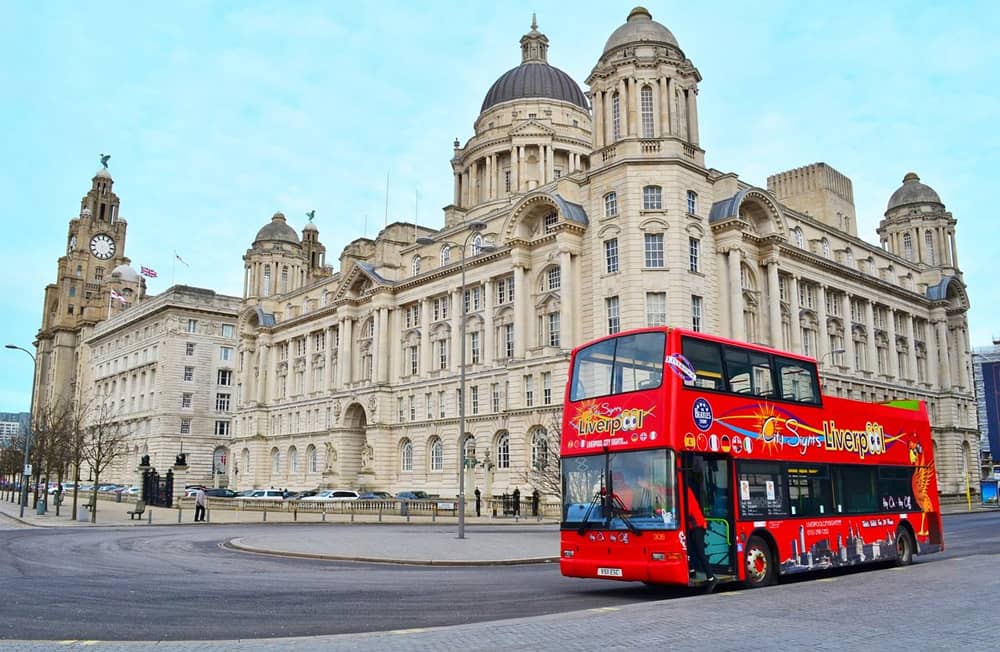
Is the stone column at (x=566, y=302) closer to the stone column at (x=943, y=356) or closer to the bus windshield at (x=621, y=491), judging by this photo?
the bus windshield at (x=621, y=491)

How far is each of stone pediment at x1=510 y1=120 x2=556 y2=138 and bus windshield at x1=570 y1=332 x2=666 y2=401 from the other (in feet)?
217

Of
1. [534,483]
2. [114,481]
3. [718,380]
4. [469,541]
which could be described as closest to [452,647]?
[718,380]

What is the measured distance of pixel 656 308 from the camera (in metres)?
50.3

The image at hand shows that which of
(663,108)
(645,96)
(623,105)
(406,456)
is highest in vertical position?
(645,96)

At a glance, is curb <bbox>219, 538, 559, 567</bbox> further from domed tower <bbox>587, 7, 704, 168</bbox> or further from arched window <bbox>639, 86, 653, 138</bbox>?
arched window <bbox>639, 86, 653, 138</bbox>

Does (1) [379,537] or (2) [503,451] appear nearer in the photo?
(1) [379,537]

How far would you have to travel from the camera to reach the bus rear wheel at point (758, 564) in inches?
621

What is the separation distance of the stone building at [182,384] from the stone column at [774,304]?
222 ft

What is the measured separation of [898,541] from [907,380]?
199 ft

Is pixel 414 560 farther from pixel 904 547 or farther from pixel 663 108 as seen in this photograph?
pixel 663 108

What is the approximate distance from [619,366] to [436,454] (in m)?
50.9

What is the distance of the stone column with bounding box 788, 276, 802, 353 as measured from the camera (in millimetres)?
60281

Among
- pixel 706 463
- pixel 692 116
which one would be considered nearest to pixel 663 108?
pixel 692 116

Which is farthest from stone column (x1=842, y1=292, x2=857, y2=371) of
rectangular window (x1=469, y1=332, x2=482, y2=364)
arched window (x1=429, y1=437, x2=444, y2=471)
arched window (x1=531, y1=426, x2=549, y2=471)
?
arched window (x1=429, y1=437, x2=444, y2=471)
